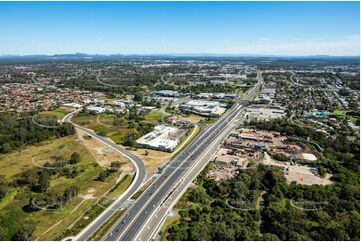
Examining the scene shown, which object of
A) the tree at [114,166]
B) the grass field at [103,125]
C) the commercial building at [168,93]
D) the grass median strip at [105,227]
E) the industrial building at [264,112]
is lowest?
the grass median strip at [105,227]

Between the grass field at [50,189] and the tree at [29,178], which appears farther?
the tree at [29,178]

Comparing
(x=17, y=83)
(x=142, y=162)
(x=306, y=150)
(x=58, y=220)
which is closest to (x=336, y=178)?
(x=306, y=150)

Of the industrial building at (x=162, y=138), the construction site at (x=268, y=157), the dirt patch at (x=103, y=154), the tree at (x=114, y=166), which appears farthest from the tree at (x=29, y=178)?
the construction site at (x=268, y=157)

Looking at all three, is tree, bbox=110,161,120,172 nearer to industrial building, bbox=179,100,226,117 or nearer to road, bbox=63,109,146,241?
road, bbox=63,109,146,241

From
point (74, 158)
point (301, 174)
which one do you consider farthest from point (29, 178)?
point (301, 174)

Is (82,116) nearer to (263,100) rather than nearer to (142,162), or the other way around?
(142,162)

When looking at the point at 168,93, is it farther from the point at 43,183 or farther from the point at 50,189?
the point at 43,183

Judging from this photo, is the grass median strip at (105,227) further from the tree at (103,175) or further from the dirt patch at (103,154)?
the dirt patch at (103,154)
